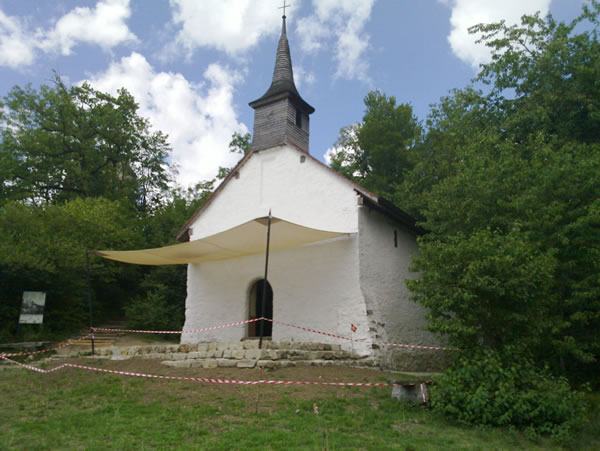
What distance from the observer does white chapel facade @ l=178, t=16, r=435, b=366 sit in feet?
32.7

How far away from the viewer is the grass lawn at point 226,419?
14.7ft

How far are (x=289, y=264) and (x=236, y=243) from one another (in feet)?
4.72

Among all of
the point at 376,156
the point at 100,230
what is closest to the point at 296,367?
the point at 100,230

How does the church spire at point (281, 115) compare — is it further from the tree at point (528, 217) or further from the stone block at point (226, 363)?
the stone block at point (226, 363)

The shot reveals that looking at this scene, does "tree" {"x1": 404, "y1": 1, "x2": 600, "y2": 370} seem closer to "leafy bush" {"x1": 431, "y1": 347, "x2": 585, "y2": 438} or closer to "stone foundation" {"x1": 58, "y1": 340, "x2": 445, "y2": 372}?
"leafy bush" {"x1": 431, "y1": 347, "x2": 585, "y2": 438}

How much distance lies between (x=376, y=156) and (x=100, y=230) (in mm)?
13061

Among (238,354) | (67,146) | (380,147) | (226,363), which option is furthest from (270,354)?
(67,146)

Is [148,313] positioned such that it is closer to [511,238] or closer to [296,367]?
[296,367]

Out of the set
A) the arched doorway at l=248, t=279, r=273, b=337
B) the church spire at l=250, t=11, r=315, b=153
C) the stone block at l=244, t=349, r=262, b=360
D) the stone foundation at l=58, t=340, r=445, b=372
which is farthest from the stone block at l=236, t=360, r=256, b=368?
the church spire at l=250, t=11, r=315, b=153

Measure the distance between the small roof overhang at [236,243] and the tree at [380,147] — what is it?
36.0 feet

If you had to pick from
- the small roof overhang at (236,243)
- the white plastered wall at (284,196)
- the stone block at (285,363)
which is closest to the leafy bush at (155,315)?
the white plastered wall at (284,196)

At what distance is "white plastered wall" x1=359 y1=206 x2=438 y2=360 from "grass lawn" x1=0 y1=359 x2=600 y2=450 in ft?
9.29

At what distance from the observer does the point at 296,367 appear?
7.78 metres

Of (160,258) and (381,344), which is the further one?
(160,258)
